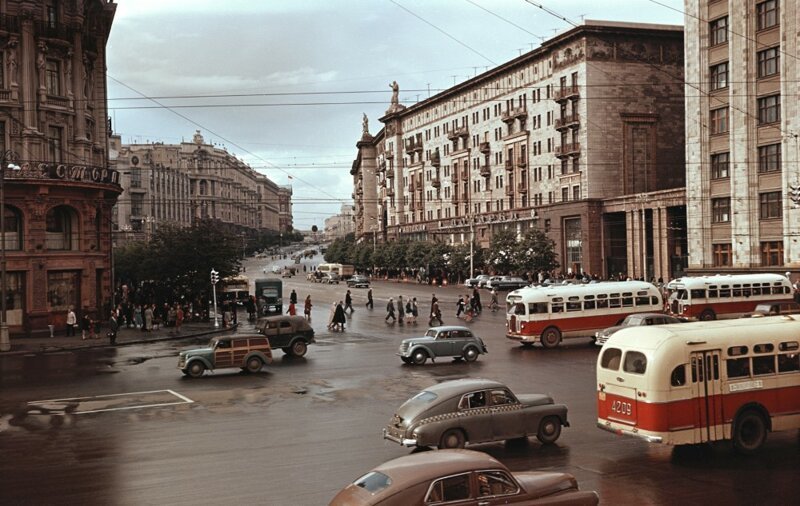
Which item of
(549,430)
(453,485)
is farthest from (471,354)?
(453,485)

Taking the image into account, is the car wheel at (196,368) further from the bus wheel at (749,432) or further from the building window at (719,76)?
the building window at (719,76)

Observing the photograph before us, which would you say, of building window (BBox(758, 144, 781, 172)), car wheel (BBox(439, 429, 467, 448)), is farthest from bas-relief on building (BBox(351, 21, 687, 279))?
car wheel (BBox(439, 429, 467, 448))

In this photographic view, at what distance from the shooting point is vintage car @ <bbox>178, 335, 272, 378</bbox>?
27.6m

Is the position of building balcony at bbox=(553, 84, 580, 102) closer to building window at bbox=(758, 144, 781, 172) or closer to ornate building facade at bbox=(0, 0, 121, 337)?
building window at bbox=(758, 144, 781, 172)

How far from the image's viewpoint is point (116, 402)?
886 inches

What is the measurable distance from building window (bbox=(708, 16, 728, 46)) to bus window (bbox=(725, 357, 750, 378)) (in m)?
47.0

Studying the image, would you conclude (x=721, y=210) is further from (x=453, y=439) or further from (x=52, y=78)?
(x=453, y=439)

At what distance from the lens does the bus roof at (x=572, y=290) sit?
111 feet

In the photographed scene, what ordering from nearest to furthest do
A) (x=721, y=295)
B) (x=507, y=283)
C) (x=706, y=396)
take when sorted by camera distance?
(x=706, y=396) → (x=721, y=295) → (x=507, y=283)

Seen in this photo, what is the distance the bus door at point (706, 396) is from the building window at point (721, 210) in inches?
1796

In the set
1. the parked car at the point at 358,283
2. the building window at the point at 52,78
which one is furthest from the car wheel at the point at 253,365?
the parked car at the point at 358,283

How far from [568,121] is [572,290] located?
1859 inches

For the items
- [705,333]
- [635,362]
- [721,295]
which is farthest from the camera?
[721,295]

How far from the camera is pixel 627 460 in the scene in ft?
47.9
